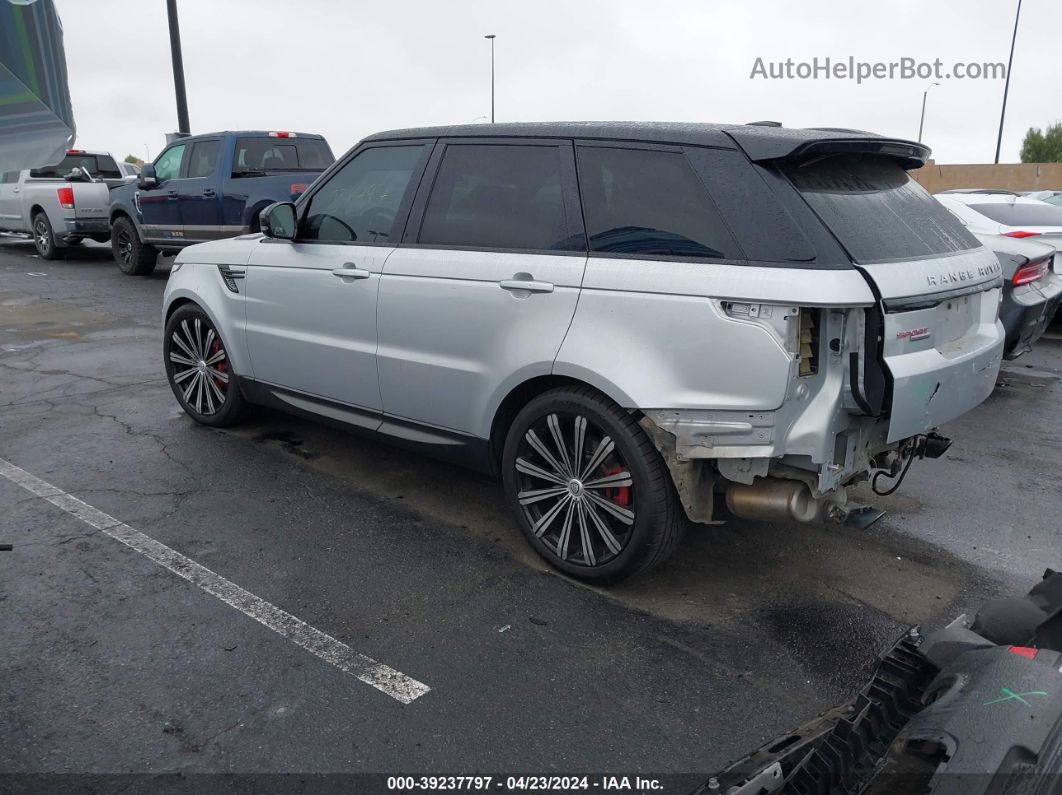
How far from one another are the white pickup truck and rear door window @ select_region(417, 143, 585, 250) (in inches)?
453

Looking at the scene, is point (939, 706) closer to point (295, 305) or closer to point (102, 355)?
point (295, 305)

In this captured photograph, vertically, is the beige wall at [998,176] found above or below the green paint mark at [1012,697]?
below

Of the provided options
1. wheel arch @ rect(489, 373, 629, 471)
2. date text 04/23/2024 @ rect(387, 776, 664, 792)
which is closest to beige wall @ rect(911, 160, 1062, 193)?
wheel arch @ rect(489, 373, 629, 471)

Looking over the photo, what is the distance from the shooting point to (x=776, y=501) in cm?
340

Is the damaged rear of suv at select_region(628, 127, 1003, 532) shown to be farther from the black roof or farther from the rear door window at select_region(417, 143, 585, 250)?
the rear door window at select_region(417, 143, 585, 250)

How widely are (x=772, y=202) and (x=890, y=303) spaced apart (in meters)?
0.56

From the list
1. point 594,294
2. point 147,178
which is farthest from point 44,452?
point 147,178

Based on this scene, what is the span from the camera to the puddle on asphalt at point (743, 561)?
12.1ft

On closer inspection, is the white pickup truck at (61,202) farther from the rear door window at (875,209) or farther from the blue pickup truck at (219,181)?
the rear door window at (875,209)

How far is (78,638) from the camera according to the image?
3279 mm

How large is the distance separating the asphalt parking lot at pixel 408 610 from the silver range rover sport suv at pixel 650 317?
1.41ft

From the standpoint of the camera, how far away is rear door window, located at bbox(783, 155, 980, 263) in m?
3.28

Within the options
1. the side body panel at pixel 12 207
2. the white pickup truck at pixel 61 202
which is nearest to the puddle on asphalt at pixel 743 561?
the white pickup truck at pixel 61 202

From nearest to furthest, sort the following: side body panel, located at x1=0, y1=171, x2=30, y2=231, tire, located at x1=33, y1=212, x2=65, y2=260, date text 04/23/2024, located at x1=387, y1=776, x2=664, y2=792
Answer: date text 04/23/2024, located at x1=387, y1=776, x2=664, y2=792 → tire, located at x1=33, y1=212, x2=65, y2=260 → side body panel, located at x1=0, y1=171, x2=30, y2=231
